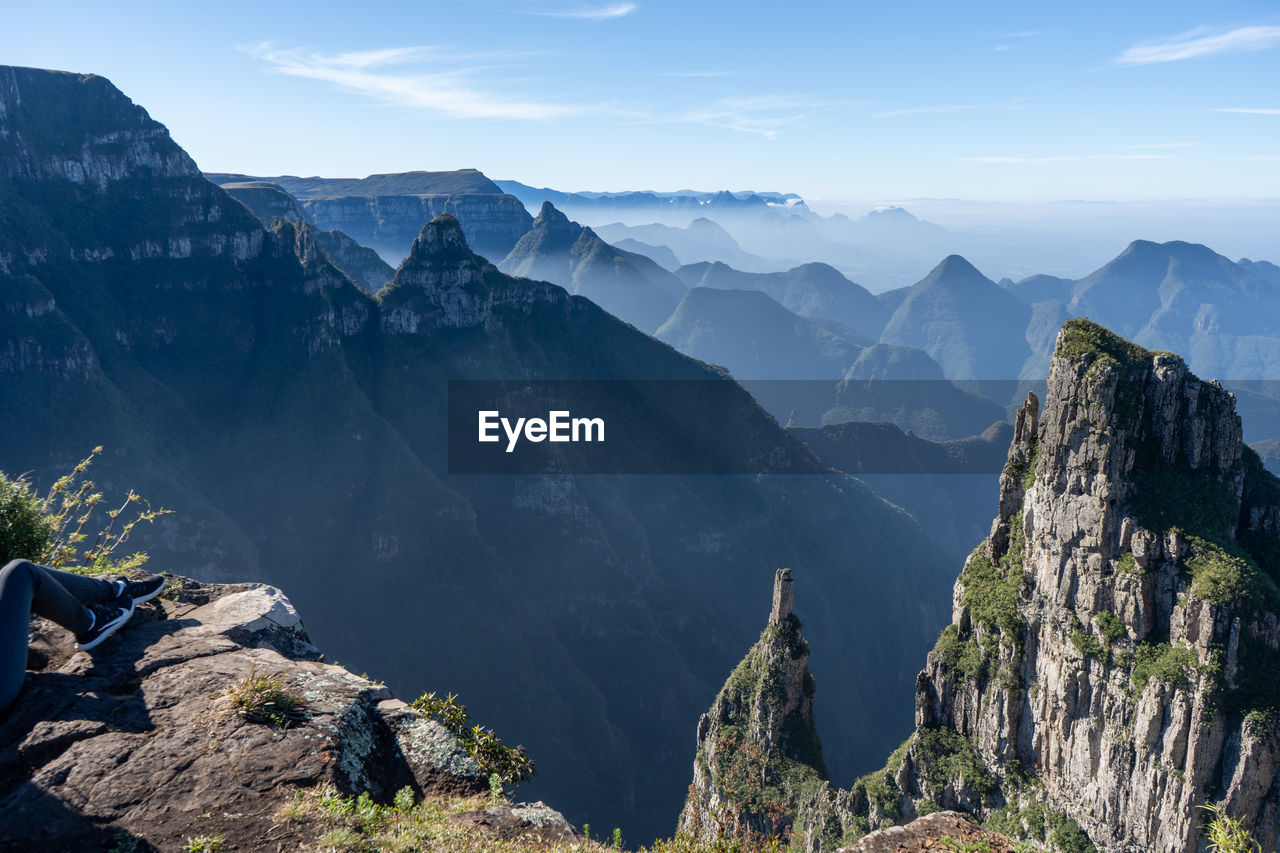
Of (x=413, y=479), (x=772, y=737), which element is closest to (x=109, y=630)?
(x=772, y=737)

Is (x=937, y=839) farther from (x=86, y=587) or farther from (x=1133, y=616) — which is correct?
(x=1133, y=616)

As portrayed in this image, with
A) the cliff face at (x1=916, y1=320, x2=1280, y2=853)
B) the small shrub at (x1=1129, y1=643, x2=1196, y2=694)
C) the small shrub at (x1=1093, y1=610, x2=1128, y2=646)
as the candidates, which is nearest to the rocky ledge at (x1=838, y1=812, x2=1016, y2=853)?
the cliff face at (x1=916, y1=320, x2=1280, y2=853)

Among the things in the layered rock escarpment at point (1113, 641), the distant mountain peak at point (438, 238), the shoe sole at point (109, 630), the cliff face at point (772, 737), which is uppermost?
the distant mountain peak at point (438, 238)

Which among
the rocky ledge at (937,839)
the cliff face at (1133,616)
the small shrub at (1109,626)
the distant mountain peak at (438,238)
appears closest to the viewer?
the rocky ledge at (937,839)

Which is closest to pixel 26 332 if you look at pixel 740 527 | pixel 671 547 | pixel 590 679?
pixel 590 679

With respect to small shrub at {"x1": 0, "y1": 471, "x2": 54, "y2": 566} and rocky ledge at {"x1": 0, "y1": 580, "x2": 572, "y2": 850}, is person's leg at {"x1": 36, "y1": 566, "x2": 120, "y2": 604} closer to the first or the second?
rocky ledge at {"x1": 0, "y1": 580, "x2": 572, "y2": 850}

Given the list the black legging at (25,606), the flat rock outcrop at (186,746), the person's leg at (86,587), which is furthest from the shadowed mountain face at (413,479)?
the black legging at (25,606)

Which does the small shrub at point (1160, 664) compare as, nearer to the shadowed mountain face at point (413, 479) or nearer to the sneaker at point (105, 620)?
the sneaker at point (105, 620)
